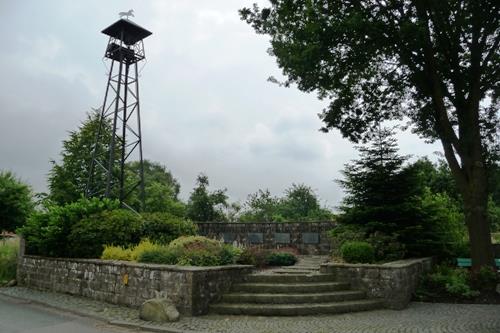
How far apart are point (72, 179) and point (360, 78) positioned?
19.8 metres

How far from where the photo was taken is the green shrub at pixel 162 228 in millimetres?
13859

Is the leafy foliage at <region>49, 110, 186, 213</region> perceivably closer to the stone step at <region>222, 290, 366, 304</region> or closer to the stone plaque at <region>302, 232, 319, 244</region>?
the stone plaque at <region>302, 232, 319, 244</region>

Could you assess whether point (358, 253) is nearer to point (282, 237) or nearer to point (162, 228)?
point (162, 228)

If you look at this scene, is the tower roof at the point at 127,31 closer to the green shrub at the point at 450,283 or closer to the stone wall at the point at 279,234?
the stone wall at the point at 279,234

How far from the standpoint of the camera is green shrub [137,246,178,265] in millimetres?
10344

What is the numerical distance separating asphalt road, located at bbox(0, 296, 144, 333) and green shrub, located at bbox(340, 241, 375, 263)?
577 cm

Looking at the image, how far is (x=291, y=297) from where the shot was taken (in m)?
9.38

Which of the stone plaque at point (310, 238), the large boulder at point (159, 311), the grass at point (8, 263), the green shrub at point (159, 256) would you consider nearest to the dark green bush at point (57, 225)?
the grass at point (8, 263)

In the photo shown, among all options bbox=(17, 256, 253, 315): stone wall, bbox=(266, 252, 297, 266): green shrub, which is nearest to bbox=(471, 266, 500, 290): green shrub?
bbox=(266, 252, 297, 266): green shrub

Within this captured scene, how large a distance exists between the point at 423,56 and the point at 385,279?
662 centimetres

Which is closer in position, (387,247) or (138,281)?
(138,281)

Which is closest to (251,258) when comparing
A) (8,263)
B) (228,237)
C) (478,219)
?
(478,219)

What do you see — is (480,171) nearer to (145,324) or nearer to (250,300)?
(250,300)

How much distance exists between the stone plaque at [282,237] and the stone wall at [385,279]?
27.3ft
